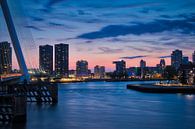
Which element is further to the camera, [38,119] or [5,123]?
[38,119]

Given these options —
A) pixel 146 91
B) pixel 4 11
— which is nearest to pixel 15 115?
pixel 4 11

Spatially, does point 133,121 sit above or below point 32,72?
below

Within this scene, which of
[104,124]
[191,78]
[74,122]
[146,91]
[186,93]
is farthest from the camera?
[191,78]

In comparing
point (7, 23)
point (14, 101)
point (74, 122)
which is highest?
point (7, 23)

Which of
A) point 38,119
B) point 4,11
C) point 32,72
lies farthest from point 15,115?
point 32,72

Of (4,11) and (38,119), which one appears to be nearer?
(38,119)

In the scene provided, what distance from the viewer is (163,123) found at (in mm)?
26516

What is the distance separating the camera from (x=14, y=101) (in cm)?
2164

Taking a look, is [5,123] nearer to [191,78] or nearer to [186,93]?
[186,93]

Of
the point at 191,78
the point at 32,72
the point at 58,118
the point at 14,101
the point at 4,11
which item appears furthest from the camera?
the point at 191,78

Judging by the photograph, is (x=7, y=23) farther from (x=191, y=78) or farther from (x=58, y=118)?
(x=191, y=78)

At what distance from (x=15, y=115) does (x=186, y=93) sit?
149 feet

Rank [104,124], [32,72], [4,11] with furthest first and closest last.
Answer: [32,72], [4,11], [104,124]

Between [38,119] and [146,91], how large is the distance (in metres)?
45.0
